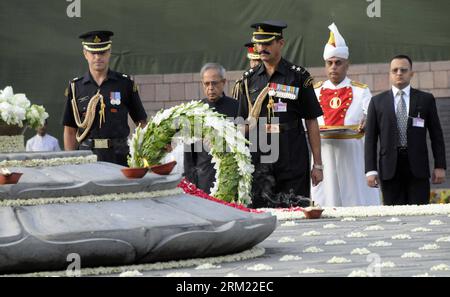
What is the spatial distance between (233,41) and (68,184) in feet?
31.7

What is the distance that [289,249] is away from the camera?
762cm

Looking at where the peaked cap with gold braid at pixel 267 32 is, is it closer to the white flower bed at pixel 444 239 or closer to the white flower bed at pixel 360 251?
the white flower bed at pixel 444 239

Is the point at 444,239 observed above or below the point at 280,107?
below

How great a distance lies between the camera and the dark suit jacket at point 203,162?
471 inches

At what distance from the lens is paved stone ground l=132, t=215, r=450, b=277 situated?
6.41m

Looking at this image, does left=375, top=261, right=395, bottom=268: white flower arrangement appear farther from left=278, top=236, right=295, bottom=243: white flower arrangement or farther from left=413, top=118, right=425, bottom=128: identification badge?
left=413, top=118, right=425, bottom=128: identification badge

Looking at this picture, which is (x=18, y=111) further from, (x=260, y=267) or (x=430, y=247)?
(x=430, y=247)

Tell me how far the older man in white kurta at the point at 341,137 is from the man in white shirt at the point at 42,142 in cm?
514

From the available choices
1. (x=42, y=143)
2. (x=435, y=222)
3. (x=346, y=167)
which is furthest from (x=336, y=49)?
(x=42, y=143)

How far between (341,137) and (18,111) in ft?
16.8

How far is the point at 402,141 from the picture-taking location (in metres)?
11.3

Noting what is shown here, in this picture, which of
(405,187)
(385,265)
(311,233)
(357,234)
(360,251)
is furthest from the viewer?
(405,187)

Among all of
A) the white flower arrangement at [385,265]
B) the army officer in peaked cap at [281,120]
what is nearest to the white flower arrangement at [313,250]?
the white flower arrangement at [385,265]

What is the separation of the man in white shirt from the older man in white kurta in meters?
5.14
